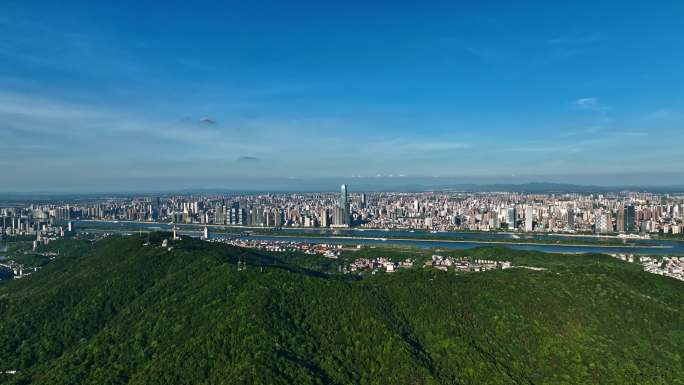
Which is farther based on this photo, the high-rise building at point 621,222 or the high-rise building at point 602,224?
the high-rise building at point 602,224

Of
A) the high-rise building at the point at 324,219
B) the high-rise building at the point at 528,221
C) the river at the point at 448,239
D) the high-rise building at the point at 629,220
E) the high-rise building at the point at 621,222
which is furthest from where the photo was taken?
the high-rise building at the point at 324,219

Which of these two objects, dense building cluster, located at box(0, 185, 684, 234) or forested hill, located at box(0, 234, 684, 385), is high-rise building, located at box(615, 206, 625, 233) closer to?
dense building cluster, located at box(0, 185, 684, 234)

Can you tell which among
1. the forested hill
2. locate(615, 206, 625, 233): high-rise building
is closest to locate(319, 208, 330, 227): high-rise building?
locate(615, 206, 625, 233): high-rise building

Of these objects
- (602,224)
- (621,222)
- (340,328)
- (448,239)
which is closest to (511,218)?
(602,224)

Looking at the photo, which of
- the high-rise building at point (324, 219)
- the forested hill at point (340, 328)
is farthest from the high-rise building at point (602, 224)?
the forested hill at point (340, 328)

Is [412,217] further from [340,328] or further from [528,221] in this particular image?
[340,328]

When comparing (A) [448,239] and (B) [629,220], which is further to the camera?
(B) [629,220]

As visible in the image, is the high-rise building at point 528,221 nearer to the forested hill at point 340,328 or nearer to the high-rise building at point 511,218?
the high-rise building at point 511,218

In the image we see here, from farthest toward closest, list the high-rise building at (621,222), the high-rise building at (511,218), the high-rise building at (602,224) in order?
the high-rise building at (511,218), the high-rise building at (602,224), the high-rise building at (621,222)
